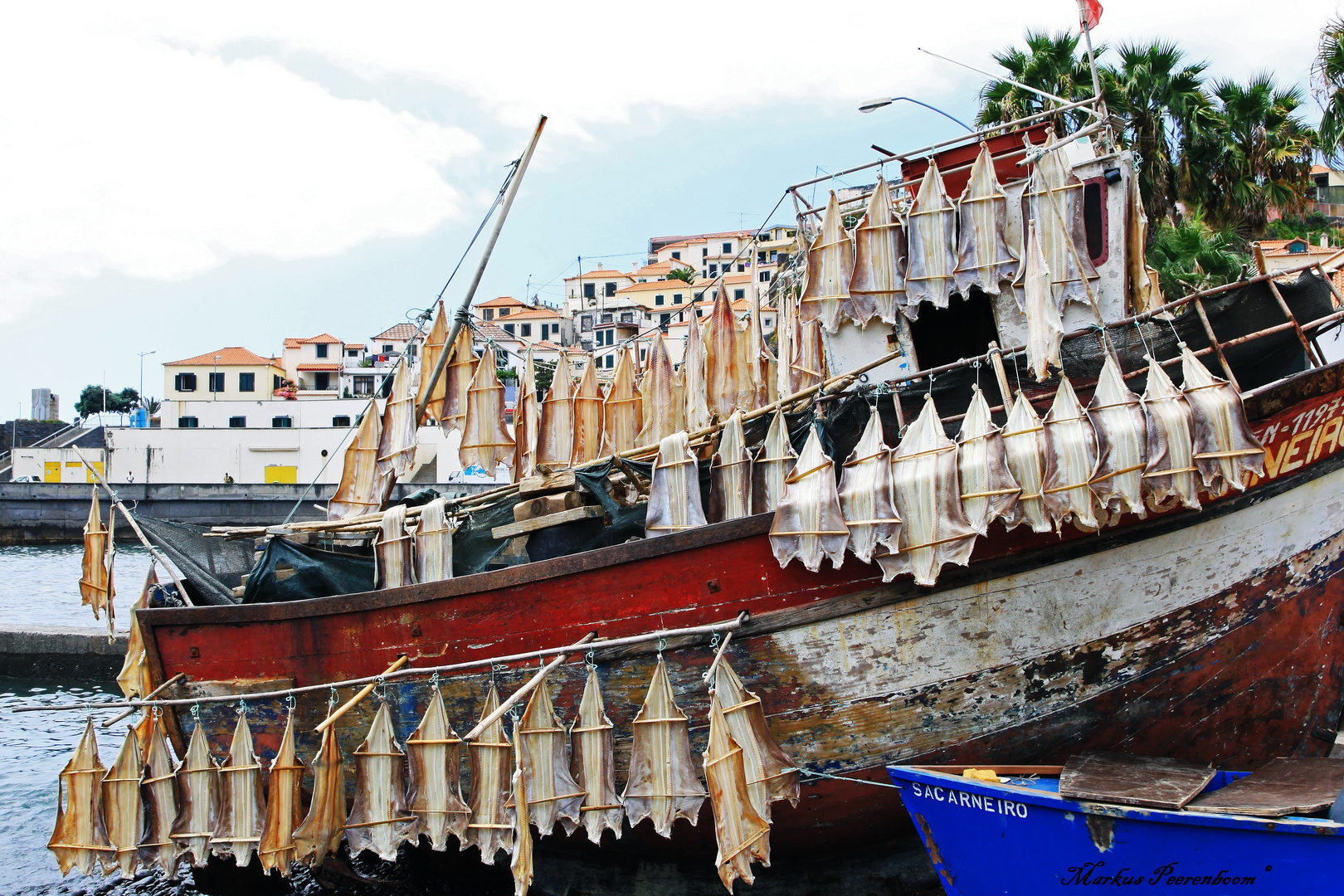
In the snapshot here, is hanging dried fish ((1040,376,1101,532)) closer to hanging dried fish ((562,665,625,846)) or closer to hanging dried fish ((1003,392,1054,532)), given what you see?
hanging dried fish ((1003,392,1054,532))

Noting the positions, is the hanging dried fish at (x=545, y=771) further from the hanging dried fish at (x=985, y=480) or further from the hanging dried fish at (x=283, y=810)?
the hanging dried fish at (x=985, y=480)

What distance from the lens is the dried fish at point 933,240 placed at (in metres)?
8.02

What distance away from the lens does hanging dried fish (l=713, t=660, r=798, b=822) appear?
22.1 feet

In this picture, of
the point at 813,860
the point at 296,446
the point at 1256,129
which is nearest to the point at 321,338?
the point at 296,446

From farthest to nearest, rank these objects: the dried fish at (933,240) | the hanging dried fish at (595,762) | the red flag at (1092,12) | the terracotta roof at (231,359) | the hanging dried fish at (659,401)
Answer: the terracotta roof at (231,359)
the hanging dried fish at (659,401)
the red flag at (1092,12)
the dried fish at (933,240)
the hanging dried fish at (595,762)

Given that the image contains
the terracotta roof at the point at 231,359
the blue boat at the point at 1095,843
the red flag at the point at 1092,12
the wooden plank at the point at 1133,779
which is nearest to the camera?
the blue boat at the point at 1095,843

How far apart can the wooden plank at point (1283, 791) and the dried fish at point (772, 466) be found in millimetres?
3476

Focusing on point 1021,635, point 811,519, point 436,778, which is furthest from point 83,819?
point 1021,635

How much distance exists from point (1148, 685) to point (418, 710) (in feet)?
18.7

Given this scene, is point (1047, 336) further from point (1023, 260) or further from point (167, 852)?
point (167, 852)

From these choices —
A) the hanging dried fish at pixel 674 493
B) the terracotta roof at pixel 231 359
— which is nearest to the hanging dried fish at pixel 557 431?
the hanging dried fish at pixel 674 493

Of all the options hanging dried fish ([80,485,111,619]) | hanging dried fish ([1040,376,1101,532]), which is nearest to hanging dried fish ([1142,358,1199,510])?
hanging dried fish ([1040,376,1101,532])

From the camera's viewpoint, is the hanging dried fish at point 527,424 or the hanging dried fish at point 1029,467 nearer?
the hanging dried fish at point 1029,467

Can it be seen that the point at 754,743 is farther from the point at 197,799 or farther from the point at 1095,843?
the point at 197,799
